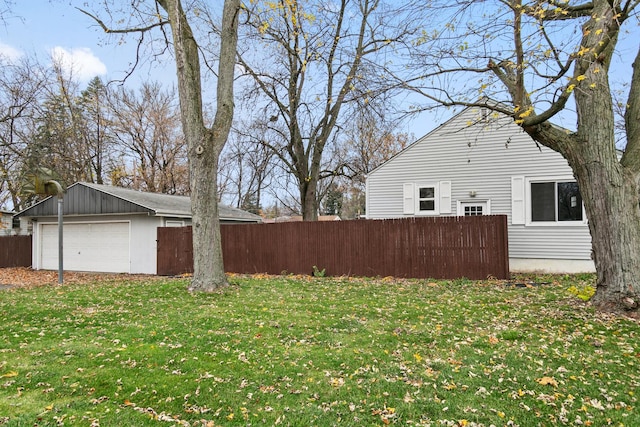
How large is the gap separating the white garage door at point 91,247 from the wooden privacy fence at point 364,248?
6.70 feet

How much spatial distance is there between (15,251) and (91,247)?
6.53m

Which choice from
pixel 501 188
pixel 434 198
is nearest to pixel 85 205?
pixel 434 198

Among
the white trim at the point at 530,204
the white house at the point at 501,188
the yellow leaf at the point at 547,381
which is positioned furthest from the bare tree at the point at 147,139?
the yellow leaf at the point at 547,381

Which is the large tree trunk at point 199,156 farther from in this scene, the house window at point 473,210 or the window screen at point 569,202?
the window screen at point 569,202

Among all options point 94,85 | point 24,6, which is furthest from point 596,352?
point 94,85

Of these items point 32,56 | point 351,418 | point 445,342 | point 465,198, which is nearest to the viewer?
point 351,418

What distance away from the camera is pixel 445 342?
471cm

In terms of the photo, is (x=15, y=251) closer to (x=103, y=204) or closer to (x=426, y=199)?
(x=103, y=204)

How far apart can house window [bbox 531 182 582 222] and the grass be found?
5.29 meters

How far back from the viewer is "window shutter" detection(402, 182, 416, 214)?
13398mm

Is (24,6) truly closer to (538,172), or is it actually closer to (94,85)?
(538,172)

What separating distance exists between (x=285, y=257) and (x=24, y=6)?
8.98 metres

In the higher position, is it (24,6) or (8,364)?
(24,6)

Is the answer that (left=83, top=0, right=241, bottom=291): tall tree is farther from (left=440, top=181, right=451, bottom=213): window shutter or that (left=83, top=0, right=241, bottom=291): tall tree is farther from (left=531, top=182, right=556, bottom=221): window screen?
(left=531, top=182, right=556, bottom=221): window screen
